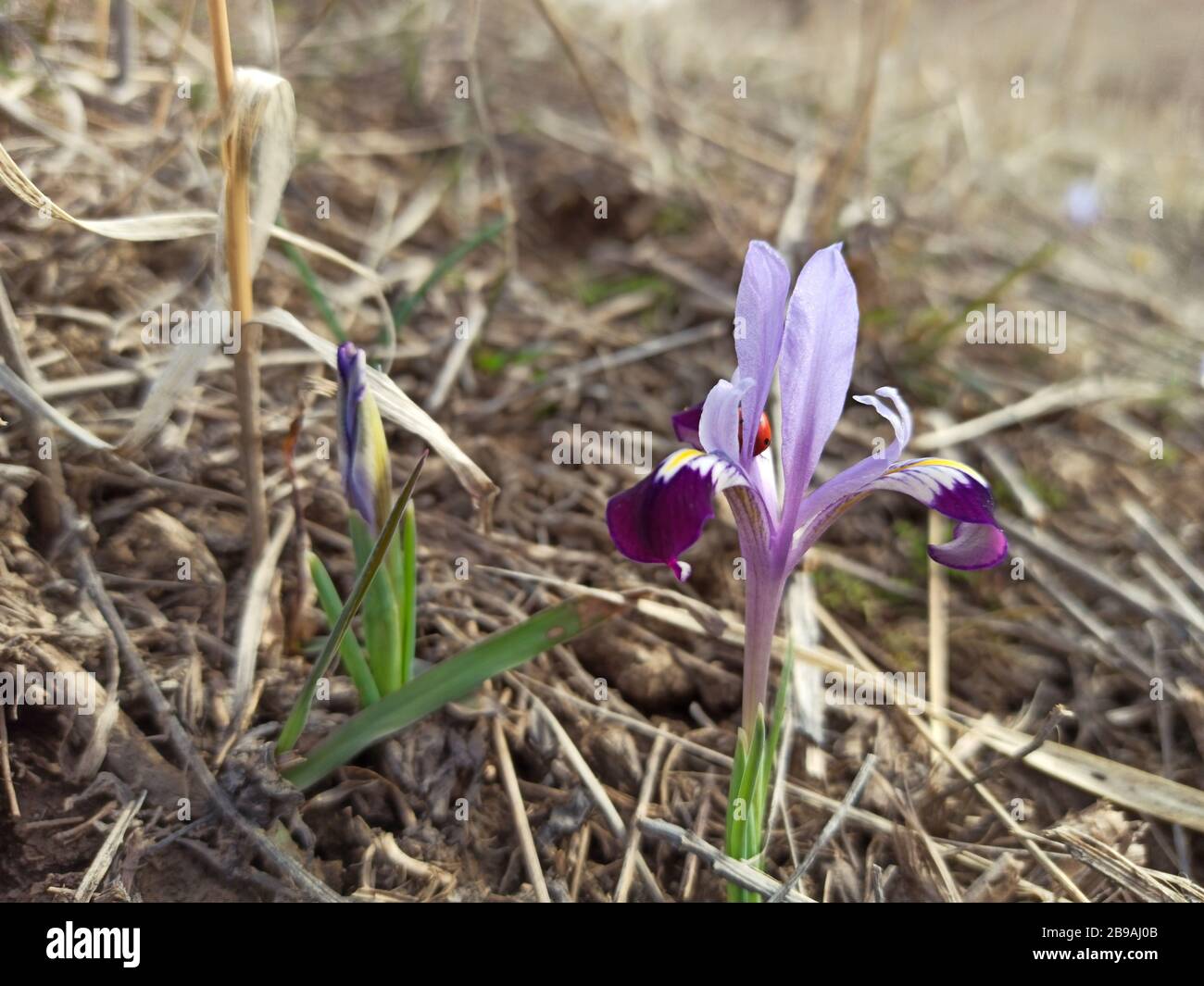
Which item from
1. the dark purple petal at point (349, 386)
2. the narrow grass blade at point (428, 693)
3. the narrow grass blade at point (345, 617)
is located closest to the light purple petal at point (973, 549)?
the narrow grass blade at point (428, 693)

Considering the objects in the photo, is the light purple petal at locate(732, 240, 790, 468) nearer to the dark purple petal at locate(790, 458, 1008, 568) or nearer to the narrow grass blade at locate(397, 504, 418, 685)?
the dark purple petal at locate(790, 458, 1008, 568)

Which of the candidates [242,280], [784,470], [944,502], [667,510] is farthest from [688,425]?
[242,280]

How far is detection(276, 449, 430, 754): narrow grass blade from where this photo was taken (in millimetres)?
1619

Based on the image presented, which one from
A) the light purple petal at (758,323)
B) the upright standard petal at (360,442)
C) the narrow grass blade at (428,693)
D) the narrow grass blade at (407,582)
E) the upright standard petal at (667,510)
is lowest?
the narrow grass blade at (428,693)

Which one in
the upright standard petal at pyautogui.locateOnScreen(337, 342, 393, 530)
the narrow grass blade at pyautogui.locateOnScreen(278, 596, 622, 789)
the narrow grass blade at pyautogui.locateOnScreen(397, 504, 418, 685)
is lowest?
the narrow grass blade at pyautogui.locateOnScreen(278, 596, 622, 789)

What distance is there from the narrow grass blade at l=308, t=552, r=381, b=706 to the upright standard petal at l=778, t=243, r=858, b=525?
81cm

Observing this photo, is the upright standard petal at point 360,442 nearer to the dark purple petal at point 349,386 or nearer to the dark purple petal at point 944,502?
the dark purple petal at point 349,386

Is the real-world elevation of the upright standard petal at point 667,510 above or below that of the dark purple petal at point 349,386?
below

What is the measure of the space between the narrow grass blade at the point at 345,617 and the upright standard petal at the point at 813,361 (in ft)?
1.92

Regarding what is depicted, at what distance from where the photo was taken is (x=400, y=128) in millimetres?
3748

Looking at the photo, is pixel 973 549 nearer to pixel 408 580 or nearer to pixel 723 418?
pixel 723 418

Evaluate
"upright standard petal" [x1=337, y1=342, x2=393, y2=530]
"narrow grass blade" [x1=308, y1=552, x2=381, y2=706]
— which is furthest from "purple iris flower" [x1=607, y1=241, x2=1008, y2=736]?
"narrow grass blade" [x1=308, y1=552, x2=381, y2=706]

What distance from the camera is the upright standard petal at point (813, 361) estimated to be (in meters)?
1.59
